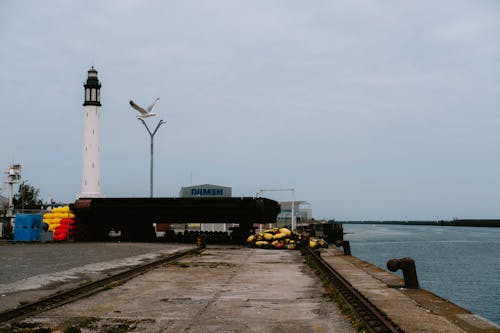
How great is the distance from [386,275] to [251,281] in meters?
5.54

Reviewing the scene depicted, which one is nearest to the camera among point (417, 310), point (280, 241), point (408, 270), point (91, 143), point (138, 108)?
point (417, 310)

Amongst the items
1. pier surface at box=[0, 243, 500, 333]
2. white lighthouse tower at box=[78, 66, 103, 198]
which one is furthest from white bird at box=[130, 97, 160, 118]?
pier surface at box=[0, 243, 500, 333]

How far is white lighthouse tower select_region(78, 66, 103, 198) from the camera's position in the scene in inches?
2186

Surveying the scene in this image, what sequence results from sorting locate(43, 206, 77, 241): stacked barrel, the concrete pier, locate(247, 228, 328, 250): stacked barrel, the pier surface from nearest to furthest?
the concrete pier < the pier surface < locate(247, 228, 328, 250): stacked barrel < locate(43, 206, 77, 241): stacked barrel

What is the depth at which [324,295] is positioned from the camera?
1348cm

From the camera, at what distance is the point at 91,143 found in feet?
182

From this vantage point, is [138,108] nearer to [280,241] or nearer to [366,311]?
[280,241]

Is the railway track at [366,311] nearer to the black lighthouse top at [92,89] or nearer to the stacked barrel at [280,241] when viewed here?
the stacked barrel at [280,241]

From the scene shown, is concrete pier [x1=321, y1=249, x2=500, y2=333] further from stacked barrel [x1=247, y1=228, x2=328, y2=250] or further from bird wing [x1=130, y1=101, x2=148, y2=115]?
bird wing [x1=130, y1=101, x2=148, y2=115]

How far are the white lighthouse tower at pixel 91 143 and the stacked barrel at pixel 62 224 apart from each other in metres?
14.0

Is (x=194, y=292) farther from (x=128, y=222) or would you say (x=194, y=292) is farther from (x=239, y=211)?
(x=128, y=222)

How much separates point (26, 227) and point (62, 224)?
2.68 metres

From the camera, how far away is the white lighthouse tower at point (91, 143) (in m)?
55.5

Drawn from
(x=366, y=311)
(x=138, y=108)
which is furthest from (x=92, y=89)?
(x=366, y=311)
